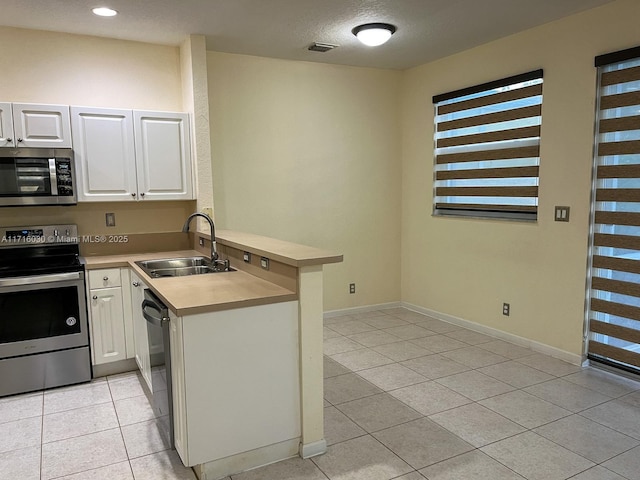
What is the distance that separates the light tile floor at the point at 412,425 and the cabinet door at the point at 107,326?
19 cm

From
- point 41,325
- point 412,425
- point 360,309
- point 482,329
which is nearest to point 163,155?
point 41,325

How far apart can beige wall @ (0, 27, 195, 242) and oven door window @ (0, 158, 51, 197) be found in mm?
385

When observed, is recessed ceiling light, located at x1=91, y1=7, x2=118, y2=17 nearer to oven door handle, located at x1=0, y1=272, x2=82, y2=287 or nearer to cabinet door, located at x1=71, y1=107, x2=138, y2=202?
cabinet door, located at x1=71, y1=107, x2=138, y2=202

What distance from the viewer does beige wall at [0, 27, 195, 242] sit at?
356 cm

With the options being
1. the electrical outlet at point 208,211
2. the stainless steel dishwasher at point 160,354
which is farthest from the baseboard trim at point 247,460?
the electrical outlet at point 208,211

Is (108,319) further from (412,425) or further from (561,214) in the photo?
(561,214)

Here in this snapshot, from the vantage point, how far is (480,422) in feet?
9.08

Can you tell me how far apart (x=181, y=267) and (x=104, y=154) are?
107 centimetres

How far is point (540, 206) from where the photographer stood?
381 cm

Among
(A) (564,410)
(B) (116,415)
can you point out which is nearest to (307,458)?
(B) (116,415)

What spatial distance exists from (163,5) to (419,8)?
174cm

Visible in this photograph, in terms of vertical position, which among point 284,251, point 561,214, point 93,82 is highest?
point 93,82

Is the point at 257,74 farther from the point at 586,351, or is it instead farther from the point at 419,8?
the point at 586,351

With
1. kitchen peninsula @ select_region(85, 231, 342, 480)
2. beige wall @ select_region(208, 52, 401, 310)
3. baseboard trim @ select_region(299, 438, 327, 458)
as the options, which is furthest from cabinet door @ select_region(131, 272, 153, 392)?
beige wall @ select_region(208, 52, 401, 310)
